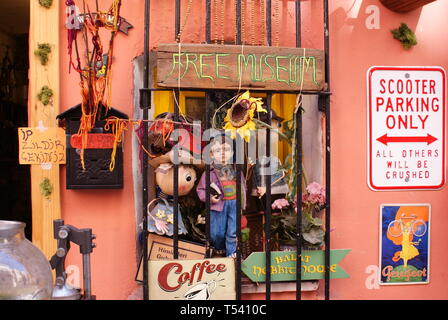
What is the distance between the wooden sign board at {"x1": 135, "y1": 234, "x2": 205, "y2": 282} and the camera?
3.22m

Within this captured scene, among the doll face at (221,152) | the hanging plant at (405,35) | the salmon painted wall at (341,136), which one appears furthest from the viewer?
the hanging plant at (405,35)

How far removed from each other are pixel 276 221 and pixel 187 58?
4.24ft

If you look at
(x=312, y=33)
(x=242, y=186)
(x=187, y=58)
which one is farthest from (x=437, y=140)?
(x=187, y=58)

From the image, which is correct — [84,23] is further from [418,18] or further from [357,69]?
[418,18]

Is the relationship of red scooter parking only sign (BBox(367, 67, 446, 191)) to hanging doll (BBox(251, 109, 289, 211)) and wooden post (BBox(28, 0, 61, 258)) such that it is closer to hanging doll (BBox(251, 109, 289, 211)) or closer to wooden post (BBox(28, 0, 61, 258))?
hanging doll (BBox(251, 109, 289, 211))

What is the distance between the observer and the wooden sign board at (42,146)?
322 centimetres

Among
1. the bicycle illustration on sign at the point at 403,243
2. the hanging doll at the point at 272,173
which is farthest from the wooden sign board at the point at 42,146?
the bicycle illustration on sign at the point at 403,243

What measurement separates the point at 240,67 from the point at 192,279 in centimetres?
140

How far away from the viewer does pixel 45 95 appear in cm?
321

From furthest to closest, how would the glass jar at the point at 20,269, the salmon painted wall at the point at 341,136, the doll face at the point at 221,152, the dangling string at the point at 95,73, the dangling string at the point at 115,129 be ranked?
the salmon painted wall at the point at 341,136, the doll face at the point at 221,152, the dangling string at the point at 115,129, the dangling string at the point at 95,73, the glass jar at the point at 20,269

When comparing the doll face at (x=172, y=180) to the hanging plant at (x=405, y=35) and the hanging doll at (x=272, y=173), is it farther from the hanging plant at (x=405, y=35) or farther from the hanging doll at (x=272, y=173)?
the hanging plant at (x=405, y=35)

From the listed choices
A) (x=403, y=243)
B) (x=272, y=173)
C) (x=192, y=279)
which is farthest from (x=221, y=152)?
(x=403, y=243)

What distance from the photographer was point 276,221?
3.44 meters

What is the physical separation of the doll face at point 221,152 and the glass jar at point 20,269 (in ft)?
5.60
